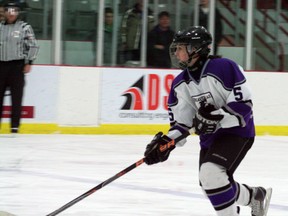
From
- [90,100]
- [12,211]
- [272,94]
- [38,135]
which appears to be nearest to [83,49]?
[90,100]

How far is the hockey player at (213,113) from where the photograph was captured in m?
3.27

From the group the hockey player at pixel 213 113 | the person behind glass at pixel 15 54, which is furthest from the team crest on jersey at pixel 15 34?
the hockey player at pixel 213 113

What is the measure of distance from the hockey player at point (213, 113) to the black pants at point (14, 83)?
13.3ft

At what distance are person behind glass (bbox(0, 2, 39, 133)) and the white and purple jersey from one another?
13.4 feet

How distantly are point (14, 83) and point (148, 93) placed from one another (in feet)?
4.78

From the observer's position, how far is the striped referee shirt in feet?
24.3

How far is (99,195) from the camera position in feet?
14.4

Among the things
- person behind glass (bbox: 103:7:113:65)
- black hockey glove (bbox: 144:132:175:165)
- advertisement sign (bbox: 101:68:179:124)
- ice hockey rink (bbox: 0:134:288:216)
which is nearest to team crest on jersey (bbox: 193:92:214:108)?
black hockey glove (bbox: 144:132:175:165)

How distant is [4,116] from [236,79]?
4.62m

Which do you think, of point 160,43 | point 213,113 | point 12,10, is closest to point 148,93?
point 160,43

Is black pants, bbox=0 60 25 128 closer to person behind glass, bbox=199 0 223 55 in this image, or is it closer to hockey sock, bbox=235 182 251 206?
person behind glass, bbox=199 0 223 55

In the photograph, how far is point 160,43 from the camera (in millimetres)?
8445

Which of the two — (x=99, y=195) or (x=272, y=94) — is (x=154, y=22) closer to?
(x=272, y=94)

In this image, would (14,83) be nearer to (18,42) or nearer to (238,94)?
(18,42)
